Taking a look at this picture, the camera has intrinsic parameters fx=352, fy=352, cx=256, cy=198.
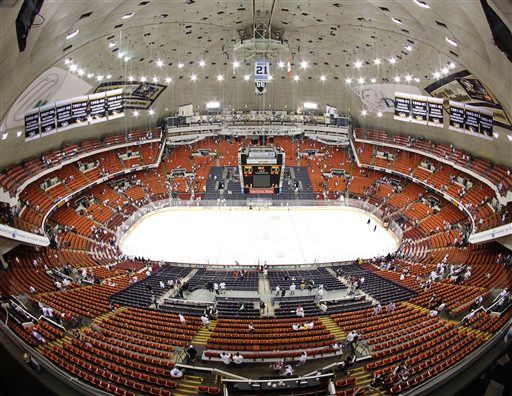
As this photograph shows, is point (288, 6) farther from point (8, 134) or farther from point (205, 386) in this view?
point (205, 386)

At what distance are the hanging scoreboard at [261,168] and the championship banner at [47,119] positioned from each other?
14.3 m

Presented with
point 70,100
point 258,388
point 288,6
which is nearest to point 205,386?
point 258,388

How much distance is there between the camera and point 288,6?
915 inches

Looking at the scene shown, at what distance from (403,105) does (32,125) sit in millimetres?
28893

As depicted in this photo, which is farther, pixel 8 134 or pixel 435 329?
pixel 8 134

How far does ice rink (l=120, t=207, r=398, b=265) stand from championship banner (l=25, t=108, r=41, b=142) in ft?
33.9

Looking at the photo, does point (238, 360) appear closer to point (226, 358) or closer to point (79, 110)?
point (226, 358)

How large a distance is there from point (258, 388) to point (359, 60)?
29.9 m

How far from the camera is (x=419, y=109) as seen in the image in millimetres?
29484

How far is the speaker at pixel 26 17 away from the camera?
11.1 m

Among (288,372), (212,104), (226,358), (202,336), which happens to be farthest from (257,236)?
(212,104)

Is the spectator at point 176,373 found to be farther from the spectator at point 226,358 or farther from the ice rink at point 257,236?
the ice rink at point 257,236

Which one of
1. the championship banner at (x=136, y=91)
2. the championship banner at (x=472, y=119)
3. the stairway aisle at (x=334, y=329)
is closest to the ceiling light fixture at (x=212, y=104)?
the championship banner at (x=136, y=91)

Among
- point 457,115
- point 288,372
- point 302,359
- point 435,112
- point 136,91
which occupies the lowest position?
point 288,372
